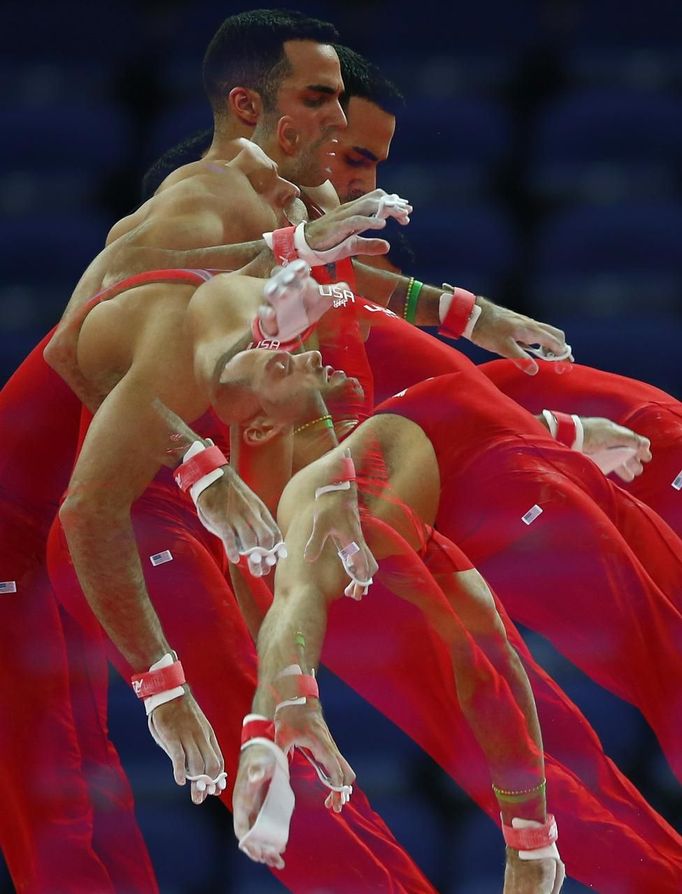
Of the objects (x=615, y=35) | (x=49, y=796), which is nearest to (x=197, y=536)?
(x=49, y=796)

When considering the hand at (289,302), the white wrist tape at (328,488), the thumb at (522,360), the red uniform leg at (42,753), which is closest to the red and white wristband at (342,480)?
the white wrist tape at (328,488)

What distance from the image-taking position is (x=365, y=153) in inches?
101

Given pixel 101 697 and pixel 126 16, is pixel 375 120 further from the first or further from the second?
pixel 101 697

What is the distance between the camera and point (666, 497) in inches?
105

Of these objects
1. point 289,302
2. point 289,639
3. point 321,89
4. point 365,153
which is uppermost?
point 321,89

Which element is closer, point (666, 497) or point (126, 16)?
point (666, 497)

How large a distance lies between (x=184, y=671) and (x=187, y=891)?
39 cm

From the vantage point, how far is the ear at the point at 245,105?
247 centimetres

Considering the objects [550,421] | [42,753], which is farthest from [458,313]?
[42,753]

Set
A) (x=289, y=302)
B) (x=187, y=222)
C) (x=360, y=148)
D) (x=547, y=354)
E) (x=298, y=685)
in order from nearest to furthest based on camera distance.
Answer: (x=289, y=302) → (x=298, y=685) → (x=187, y=222) → (x=360, y=148) → (x=547, y=354)

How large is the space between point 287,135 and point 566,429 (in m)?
0.69

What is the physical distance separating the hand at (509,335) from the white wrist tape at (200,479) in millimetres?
564

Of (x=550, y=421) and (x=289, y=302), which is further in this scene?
(x=550, y=421)

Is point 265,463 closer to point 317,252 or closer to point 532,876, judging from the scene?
point 317,252
